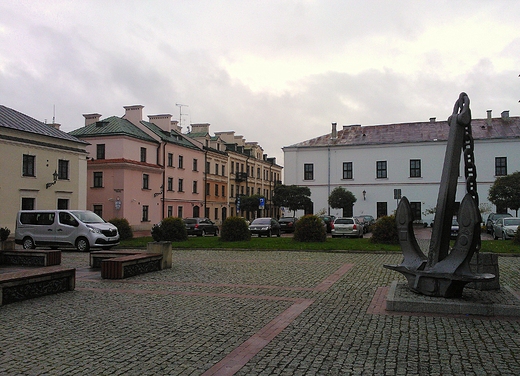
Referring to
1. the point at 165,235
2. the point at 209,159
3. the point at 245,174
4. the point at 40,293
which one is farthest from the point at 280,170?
the point at 40,293

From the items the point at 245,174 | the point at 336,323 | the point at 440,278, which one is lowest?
the point at 336,323

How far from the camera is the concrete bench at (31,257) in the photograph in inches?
572

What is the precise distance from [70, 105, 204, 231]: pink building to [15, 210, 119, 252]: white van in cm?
1994

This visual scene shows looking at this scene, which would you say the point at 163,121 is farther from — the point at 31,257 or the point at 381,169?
the point at 31,257

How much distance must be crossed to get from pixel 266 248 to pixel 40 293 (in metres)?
12.8

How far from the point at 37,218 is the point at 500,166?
46.7 meters

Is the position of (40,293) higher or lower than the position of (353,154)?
lower

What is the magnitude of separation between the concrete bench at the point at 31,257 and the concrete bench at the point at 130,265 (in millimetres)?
2819

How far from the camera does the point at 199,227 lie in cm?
3550

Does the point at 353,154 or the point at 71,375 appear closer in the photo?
the point at 71,375

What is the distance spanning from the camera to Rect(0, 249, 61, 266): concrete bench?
47.7 feet

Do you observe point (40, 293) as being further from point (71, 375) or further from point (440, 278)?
point (440, 278)

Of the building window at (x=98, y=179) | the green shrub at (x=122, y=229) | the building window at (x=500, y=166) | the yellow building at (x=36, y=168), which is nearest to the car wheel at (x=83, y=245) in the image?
the green shrub at (x=122, y=229)

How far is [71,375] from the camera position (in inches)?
200
